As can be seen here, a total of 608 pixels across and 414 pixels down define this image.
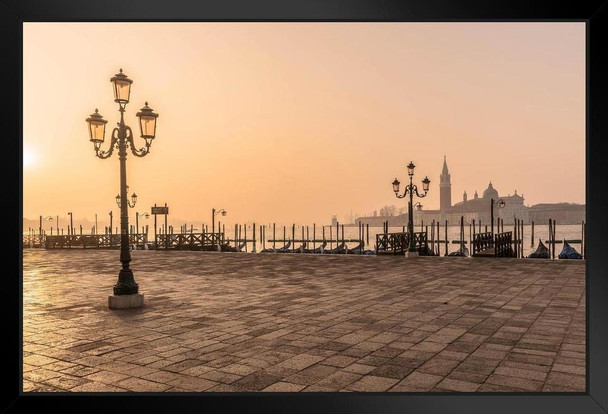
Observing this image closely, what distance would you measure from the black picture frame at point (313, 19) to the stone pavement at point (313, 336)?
84cm

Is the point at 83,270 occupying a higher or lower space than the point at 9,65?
lower

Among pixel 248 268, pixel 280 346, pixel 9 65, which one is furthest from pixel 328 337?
pixel 248 268

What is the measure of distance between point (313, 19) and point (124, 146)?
6176 mm

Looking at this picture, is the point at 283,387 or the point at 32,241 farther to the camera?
the point at 32,241

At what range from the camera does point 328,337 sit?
5.38m

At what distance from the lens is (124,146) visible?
26.7 feet

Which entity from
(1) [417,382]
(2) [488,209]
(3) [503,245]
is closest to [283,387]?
(1) [417,382]

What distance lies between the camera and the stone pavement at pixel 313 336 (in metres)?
3.95

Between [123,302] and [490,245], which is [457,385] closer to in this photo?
[123,302]

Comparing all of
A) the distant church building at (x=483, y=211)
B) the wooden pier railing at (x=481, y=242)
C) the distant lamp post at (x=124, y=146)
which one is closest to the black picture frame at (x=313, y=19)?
the distant lamp post at (x=124, y=146)

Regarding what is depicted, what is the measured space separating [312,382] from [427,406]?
1246 millimetres

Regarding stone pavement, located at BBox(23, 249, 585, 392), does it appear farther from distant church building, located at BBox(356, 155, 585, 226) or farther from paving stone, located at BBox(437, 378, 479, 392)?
distant church building, located at BBox(356, 155, 585, 226)

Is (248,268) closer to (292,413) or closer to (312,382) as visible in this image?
(312,382)

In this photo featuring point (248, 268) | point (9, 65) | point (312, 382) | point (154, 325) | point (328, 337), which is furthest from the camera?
point (248, 268)
